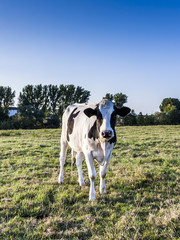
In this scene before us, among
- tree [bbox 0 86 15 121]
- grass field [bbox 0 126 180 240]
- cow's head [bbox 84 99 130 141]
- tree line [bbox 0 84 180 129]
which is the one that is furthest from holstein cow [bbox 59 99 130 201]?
tree [bbox 0 86 15 121]

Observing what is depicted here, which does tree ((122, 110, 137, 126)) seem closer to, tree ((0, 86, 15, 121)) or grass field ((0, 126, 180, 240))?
grass field ((0, 126, 180, 240))

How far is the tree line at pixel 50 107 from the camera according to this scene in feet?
108

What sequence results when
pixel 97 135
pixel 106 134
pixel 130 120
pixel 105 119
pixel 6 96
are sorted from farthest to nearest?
1. pixel 6 96
2. pixel 130 120
3. pixel 97 135
4. pixel 105 119
5. pixel 106 134

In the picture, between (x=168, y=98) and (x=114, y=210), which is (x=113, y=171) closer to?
(x=114, y=210)

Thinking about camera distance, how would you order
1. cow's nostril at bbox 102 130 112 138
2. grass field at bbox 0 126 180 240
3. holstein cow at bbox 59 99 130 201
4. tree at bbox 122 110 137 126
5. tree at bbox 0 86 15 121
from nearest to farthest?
grass field at bbox 0 126 180 240
cow's nostril at bbox 102 130 112 138
holstein cow at bbox 59 99 130 201
tree at bbox 122 110 137 126
tree at bbox 0 86 15 121

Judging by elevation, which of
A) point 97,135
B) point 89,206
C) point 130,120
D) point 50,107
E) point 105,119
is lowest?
point 89,206

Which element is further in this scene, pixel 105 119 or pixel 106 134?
pixel 105 119

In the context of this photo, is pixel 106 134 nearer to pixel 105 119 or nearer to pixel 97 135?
pixel 105 119

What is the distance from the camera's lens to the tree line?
32.8m

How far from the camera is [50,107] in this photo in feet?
175

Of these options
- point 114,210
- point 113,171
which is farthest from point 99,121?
point 113,171

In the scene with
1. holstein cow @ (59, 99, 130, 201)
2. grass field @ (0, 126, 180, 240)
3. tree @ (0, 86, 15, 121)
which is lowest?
grass field @ (0, 126, 180, 240)

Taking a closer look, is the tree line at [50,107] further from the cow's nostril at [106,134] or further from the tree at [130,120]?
the cow's nostril at [106,134]

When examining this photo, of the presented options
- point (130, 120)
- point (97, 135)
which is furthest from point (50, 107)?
point (97, 135)
